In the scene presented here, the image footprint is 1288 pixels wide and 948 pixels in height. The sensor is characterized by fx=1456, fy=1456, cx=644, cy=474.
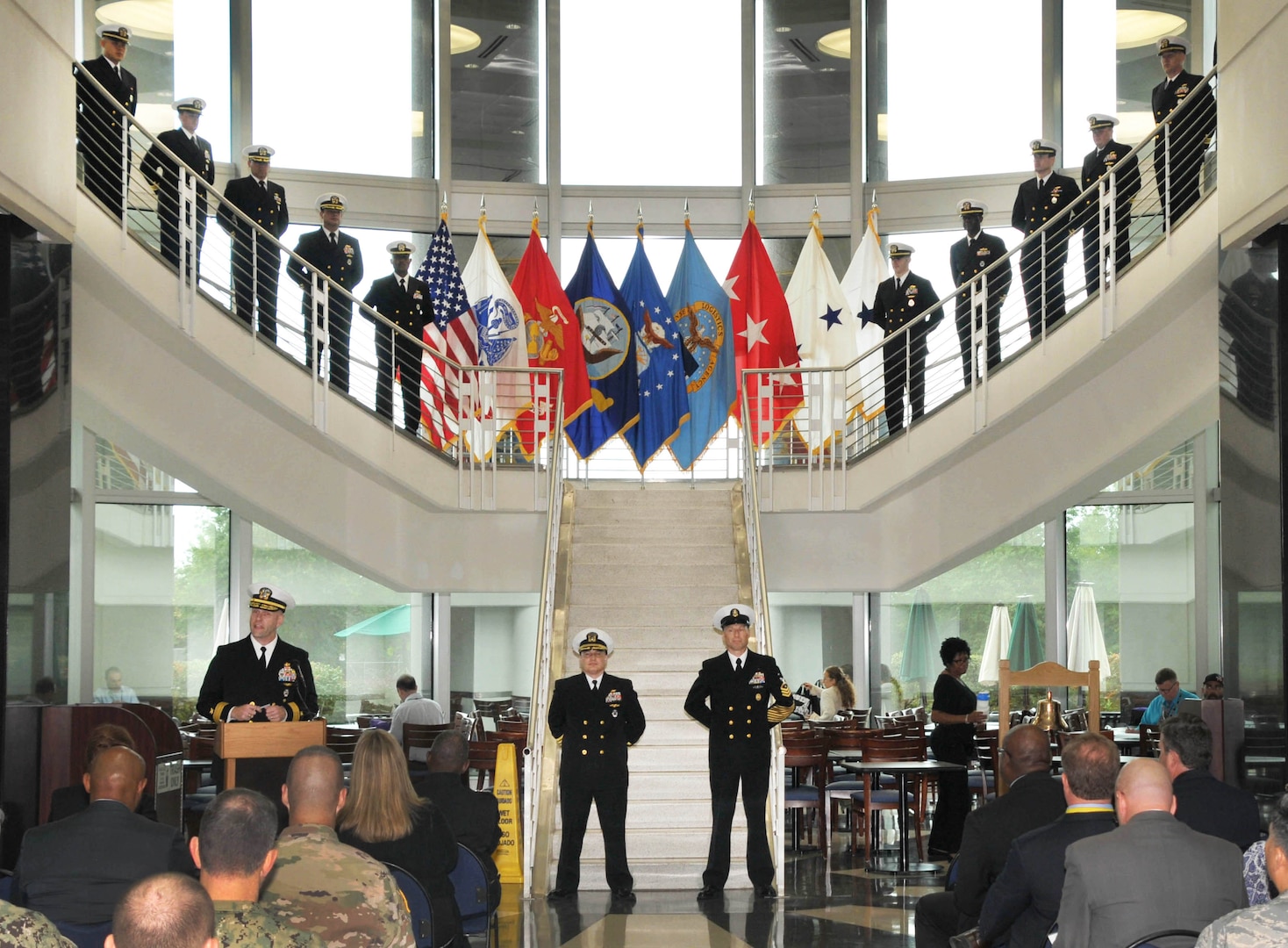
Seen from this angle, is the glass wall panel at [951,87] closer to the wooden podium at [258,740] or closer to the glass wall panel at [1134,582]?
the glass wall panel at [1134,582]

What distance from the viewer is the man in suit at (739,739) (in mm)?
8617

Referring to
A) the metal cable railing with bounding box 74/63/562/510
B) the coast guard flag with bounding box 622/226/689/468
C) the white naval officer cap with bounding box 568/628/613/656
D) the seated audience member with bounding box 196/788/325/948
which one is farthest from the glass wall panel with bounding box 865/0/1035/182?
the seated audience member with bounding box 196/788/325/948

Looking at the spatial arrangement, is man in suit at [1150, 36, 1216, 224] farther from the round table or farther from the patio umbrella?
the patio umbrella

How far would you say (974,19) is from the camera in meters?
17.2

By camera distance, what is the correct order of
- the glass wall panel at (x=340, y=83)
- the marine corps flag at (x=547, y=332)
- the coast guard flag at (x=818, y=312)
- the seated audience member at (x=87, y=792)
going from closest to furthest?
1. the seated audience member at (x=87, y=792)
2. the marine corps flag at (x=547, y=332)
3. the coast guard flag at (x=818, y=312)
4. the glass wall panel at (x=340, y=83)

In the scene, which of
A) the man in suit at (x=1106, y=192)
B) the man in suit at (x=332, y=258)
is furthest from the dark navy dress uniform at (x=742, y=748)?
the man in suit at (x=332, y=258)

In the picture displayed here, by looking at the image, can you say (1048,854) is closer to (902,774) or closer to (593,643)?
(593,643)

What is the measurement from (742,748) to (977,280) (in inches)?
191

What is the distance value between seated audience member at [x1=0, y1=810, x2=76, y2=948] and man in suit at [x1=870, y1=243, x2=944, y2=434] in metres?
9.89

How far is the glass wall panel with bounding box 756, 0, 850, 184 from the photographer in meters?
17.3

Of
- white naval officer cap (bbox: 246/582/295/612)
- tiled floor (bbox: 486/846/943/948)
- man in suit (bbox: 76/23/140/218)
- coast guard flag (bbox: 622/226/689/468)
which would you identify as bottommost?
tiled floor (bbox: 486/846/943/948)

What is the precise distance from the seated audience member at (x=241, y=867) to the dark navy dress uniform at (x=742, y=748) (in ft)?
17.7

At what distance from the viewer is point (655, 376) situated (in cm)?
→ 1504

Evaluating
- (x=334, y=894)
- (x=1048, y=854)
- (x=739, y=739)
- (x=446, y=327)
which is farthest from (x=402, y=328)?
(x=334, y=894)
